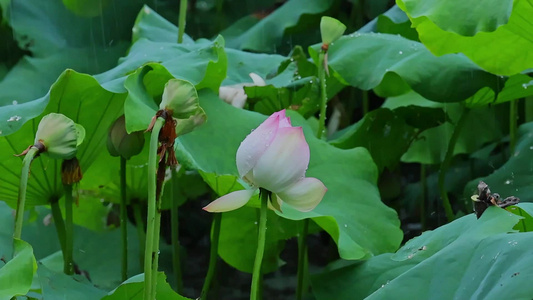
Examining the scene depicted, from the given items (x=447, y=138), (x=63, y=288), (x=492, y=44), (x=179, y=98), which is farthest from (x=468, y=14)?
(x=447, y=138)

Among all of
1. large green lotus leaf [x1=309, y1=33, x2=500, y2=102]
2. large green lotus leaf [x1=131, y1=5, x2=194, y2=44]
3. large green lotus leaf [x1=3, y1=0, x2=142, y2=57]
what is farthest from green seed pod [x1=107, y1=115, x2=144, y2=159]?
large green lotus leaf [x1=3, y1=0, x2=142, y2=57]

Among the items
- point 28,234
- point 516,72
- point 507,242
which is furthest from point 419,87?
point 28,234

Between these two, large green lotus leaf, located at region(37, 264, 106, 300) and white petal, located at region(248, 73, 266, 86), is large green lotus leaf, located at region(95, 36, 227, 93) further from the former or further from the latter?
large green lotus leaf, located at region(37, 264, 106, 300)

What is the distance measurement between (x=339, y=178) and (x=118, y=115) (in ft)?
1.11

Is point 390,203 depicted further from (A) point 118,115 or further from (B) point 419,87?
(A) point 118,115

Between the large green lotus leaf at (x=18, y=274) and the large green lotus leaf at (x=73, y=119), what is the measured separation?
0.31 metres

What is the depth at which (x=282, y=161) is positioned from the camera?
65 cm

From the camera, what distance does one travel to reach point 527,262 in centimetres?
63

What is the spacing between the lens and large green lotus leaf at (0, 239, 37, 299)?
689mm

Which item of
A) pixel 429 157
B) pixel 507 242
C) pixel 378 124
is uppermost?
pixel 507 242

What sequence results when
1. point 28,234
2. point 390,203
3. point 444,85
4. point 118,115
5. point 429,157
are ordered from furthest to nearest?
point 390,203 → point 429,157 → point 28,234 → point 444,85 → point 118,115

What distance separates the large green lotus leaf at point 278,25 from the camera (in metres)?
1.93

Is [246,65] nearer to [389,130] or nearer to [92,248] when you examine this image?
[389,130]

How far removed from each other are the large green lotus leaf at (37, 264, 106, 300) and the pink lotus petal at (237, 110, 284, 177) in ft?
1.09
